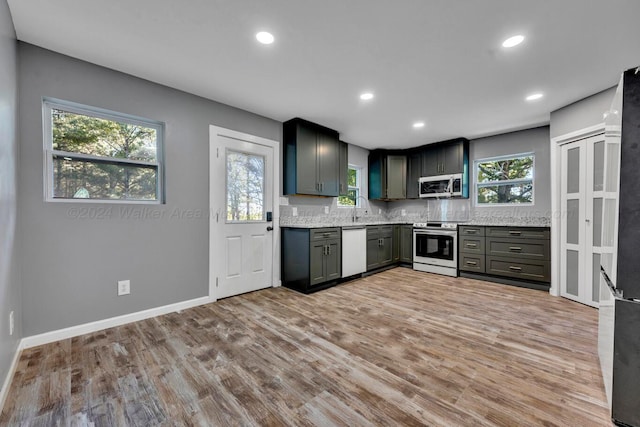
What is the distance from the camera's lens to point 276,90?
9.50 feet

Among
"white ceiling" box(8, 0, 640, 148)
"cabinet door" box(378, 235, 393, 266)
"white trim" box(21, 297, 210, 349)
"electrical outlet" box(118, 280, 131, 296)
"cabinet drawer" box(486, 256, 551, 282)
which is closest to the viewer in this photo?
"white ceiling" box(8, 0, 640, 148)

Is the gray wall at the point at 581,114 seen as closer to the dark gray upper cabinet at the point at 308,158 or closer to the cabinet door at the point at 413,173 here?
the cabinet door at the point at 413,173

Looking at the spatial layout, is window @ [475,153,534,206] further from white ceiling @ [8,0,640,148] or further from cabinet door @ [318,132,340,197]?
cabinet door @ [318,132,340,197]

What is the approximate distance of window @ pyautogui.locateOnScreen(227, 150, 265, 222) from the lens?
11.0 feet

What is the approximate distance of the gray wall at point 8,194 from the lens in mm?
1561

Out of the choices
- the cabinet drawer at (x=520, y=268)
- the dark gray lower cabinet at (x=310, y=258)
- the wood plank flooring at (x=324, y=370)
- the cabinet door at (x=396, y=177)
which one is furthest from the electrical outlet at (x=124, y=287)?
the cabinet drawer at (x=520, y=268)

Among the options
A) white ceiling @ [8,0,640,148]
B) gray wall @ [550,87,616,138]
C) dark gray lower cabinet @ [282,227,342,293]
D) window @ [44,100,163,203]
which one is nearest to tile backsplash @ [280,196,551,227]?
dark gray lower cabinet @ [282,227,342,293]

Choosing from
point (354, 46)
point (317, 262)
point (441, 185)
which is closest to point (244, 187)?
point (317, 262)

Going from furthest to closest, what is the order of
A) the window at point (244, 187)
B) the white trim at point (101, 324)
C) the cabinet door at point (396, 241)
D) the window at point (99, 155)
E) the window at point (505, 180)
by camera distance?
the cabinet door at point (396, 241), the window at point (505, 180), the window at point (244, 187), the window at point (99, 155), the white trim at point (101, 324)

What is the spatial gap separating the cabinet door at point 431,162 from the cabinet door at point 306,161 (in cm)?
241

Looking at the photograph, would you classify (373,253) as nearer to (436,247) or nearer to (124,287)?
(436,247)

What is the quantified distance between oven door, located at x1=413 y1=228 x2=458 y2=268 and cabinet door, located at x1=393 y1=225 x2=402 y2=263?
0.35m

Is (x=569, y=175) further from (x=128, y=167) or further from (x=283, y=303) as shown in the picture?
(x=128, y=167)

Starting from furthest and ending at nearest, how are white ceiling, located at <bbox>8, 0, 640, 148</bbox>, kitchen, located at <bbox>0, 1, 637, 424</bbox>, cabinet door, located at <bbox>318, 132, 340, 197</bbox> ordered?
cabinet door, located at <bbox>318, 132, 340, 197</bbox>
kitchen, located at <bbox>0, 1, 637, 424</bbox>
white ceiling, located at <bbox>8, 0, 640, 148</bbox>
